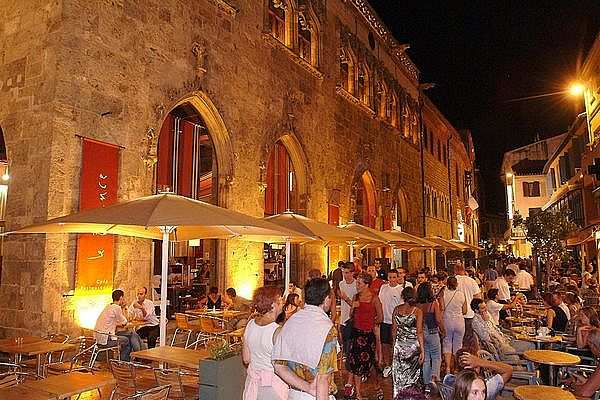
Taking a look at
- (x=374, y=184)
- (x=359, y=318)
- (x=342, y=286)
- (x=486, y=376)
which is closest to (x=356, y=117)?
(x=374, y=184)

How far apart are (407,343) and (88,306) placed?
17.6 ft

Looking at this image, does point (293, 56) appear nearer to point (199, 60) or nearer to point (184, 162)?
point (199, 60)

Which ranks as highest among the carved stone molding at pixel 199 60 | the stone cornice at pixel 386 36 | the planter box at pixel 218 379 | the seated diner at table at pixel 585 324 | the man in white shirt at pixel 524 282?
the stone cornice at pixel 386 36

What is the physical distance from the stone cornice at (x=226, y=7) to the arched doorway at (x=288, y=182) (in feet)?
12.2

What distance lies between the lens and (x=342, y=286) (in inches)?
332

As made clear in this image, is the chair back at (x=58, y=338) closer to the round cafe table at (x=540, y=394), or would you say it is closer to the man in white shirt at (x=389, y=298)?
the man in white shirt at (x=389, y=298)

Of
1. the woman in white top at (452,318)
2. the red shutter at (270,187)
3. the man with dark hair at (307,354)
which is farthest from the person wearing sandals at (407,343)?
the red shutter at (270,187)

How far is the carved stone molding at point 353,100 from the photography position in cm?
1827

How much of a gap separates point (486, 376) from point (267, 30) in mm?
11434

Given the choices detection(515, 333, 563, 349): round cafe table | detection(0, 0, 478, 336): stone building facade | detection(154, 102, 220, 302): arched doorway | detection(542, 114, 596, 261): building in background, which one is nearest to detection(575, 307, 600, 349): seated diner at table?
detection(515, 333, 563, 349): round cafe table

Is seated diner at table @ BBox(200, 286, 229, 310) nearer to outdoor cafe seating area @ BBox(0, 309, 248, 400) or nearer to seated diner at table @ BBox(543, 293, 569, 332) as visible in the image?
outdoor cafe seating area @ BBox(0, 309, 248, 400)

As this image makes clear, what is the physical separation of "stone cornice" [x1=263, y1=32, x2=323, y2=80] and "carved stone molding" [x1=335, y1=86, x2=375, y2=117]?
1.60 metres

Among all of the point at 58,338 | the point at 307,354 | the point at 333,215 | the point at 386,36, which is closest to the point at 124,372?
the point at 58,338

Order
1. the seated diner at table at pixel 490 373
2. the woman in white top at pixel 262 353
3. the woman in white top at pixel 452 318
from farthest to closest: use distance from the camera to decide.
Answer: the woman in white top at pixel 452 318
the seated diner at table at pixel 490 373
the woman in white top at pixel 262 353
